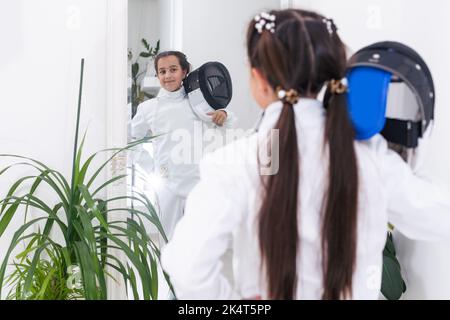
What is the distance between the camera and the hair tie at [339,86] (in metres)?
1.22

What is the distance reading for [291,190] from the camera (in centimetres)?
121

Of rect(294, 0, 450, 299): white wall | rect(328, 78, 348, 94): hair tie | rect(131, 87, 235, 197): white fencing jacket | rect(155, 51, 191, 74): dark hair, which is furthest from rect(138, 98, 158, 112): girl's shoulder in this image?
rect(328, 78, 348, 94): hair tie

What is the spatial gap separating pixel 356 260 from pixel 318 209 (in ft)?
0.52

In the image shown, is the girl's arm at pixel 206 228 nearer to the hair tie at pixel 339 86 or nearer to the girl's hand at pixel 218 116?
the hair tie at pixel 339 86

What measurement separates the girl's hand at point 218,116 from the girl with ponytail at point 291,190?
862 mm

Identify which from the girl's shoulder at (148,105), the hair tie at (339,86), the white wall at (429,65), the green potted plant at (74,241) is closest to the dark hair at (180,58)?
the girl's shoulder at (148,105)

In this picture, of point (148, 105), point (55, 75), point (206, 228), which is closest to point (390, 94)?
point (206, 228)

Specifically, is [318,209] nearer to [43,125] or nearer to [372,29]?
[372,29]

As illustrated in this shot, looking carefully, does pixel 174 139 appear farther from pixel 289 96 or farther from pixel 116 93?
pixel 289 96

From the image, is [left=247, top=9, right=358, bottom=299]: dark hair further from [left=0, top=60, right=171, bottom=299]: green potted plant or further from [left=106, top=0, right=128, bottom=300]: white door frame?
[left=106, top=0, right=128, bottom=300]: white door frame

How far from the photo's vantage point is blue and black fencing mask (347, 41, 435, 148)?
1.25 meters
